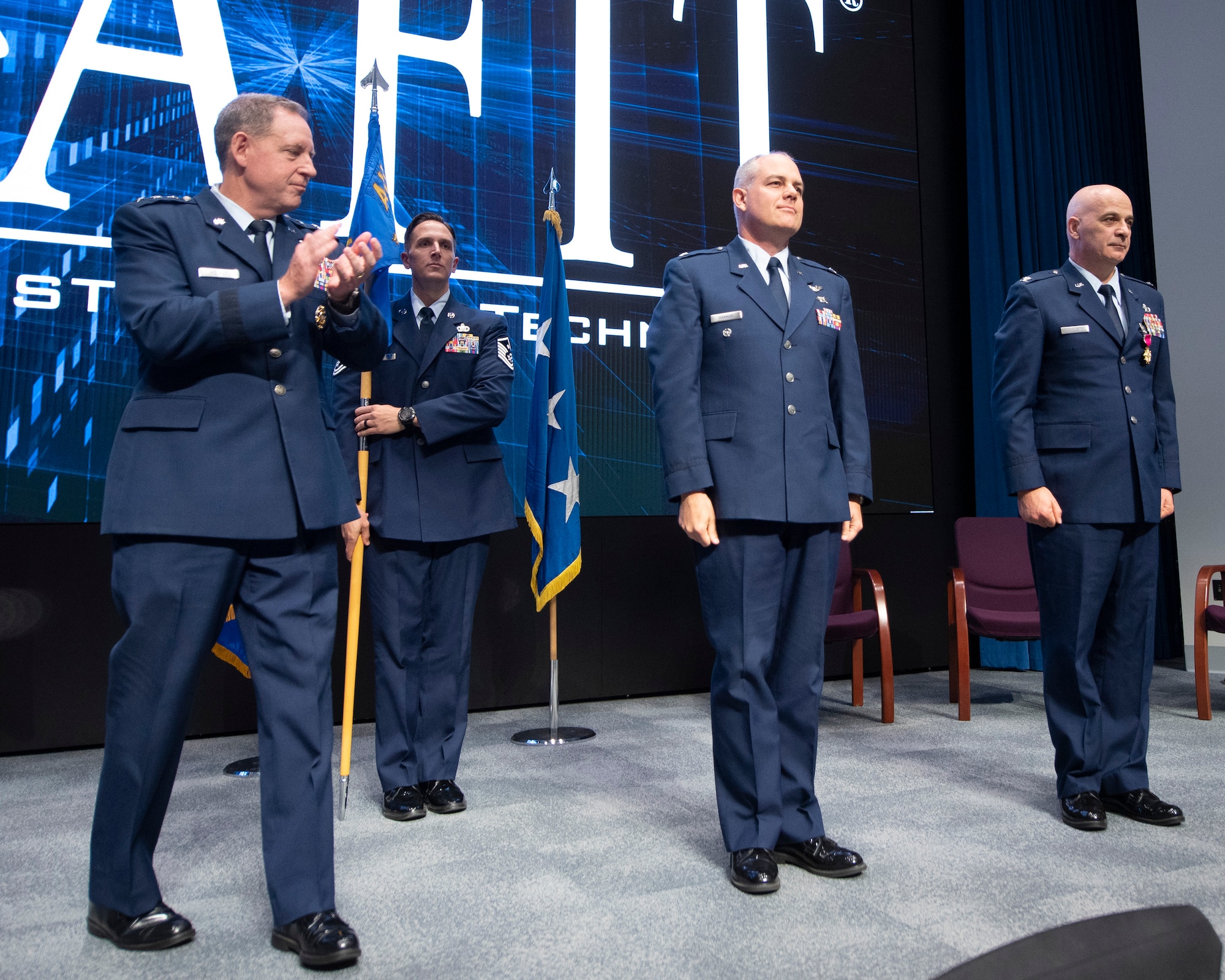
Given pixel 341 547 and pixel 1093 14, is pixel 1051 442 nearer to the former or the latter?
pixel 341 547

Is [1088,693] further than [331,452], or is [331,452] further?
[1088,693]

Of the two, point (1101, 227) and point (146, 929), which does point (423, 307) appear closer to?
point (146, 929)

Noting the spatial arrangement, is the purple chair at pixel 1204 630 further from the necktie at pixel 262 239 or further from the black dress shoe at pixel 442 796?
the necktie at pixel 262 239

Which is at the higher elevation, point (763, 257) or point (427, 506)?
point (763, 257)

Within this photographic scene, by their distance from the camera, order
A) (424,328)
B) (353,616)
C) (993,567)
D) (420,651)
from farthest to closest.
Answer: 1. (993,567)
2. (424,328)
3. (420,651)
4. (353,616)

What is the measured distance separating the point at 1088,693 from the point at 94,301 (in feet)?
11.6

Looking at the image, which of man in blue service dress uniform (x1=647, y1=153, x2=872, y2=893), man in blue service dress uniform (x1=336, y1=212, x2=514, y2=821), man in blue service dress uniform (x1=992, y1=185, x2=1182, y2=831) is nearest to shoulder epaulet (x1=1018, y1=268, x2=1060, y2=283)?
man in blue service dress uniform (x1=992, y1=185, x2=1182, y2=831)

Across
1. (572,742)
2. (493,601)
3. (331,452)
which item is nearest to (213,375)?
(331,452)

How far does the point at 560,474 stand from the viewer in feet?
12.0

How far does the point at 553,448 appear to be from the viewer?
3684 millimetres

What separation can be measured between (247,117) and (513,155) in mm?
2740

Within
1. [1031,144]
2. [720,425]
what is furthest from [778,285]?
[1031,144]

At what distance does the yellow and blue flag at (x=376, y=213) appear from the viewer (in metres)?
2.73

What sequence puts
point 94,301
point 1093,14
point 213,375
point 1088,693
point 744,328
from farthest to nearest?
point 1093,14, point 94,301, point 1088,693, point 744,328, point 213,375
